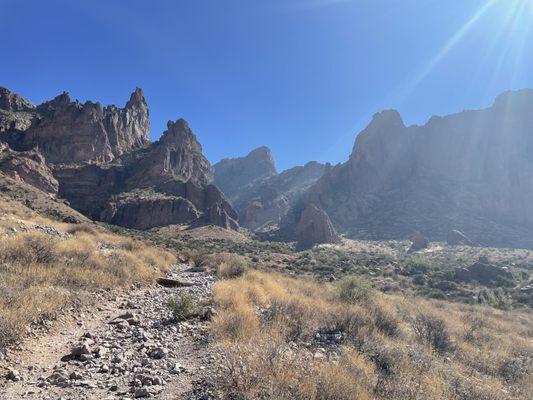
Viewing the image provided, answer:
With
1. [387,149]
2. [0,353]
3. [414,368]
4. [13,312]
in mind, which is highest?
[387,149]

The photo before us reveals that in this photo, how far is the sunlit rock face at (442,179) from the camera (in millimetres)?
92188

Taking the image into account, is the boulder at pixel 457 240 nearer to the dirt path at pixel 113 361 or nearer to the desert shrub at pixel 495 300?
the desert shrub at pixel 495 300

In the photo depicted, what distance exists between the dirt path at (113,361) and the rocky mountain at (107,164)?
66.2m

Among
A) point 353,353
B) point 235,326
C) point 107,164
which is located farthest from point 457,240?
point 107,164

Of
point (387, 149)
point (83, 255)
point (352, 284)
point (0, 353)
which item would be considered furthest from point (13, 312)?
point (387, 149)

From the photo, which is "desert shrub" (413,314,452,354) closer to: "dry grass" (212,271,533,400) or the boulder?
"dry grass" (212,271,533,400)

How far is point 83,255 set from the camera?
41.4 ft

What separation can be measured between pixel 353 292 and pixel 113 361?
342 inches

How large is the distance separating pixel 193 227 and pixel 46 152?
4570 centimetres

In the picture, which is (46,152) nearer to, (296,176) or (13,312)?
(13,312)

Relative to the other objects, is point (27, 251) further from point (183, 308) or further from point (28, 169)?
point (28, 169)

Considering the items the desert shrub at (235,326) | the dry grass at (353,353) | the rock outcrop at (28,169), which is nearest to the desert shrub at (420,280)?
the dry grass at (353,353)

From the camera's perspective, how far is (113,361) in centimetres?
596

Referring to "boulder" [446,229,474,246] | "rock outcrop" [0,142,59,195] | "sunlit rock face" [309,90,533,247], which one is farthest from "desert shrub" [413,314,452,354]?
"sunlit rock face" [309,90,533,247]
